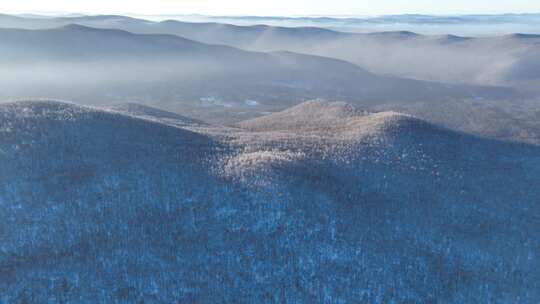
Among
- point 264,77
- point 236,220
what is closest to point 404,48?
point 264,77

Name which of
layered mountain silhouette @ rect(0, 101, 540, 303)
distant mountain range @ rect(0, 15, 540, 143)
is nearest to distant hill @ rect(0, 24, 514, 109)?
distant mountain range @ rect(0, 15, 540, 143)

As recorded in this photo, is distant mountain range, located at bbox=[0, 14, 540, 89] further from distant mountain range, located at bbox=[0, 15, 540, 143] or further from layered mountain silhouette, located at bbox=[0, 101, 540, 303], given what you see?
layered mountain silhouette, located at bbox=[0, 101, 540, 303]

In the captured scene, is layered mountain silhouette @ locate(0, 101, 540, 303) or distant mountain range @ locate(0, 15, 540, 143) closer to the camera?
layered mountain silhouette @ locate(0, 101, 540, 303)

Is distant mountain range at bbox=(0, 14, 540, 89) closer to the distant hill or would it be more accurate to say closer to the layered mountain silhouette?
the distant hill

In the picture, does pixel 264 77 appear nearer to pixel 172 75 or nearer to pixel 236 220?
pixel 172 75

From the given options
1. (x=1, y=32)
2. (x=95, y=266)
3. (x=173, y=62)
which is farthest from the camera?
(x=173, y=62)

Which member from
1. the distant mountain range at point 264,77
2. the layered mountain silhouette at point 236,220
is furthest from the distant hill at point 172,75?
the layered mountain silhouette at point 236,220

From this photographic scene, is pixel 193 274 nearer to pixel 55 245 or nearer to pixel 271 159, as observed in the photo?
pixel 55 245

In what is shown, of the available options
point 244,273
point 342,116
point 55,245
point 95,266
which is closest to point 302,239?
point 244,273

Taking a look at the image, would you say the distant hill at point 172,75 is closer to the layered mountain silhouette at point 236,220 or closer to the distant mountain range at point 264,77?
the distant mountain range at point 264,77
